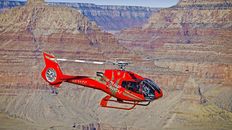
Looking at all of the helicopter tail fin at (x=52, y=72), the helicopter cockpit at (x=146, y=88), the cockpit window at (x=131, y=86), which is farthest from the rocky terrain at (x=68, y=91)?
the helicopter cockpit at (x=146, y=88)

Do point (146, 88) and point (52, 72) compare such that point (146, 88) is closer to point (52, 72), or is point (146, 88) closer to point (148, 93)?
point (148, 93)

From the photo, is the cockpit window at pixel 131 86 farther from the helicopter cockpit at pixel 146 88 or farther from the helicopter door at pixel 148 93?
the helicopter door at pixel 148 93

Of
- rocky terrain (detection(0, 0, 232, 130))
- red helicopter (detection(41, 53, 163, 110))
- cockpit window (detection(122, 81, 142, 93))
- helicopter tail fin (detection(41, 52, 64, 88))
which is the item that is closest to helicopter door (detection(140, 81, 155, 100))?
red helicopter (detection(41, 53, 163, 110))

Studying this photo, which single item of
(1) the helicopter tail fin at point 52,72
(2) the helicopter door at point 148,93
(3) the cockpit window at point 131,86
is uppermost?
(1) the helicopter tail fin at point 52,72

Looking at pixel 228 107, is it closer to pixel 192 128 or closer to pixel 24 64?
pixel 192 128

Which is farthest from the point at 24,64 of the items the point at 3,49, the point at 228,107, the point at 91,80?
the point at 91,80

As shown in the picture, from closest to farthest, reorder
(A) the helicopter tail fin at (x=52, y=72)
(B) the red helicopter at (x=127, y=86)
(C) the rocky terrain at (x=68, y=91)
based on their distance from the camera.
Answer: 1. (B) the red helicopter at (x=127, y=86)
2. (A) the helicopter tail fin at (x=52, y=72)
3. (C) the rocky terrain at (x=68, y=91)

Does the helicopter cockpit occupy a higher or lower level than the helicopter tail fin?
lower

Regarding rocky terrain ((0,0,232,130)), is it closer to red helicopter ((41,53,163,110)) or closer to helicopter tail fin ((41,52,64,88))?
helicopter tail fin ((41,52,64,88))
